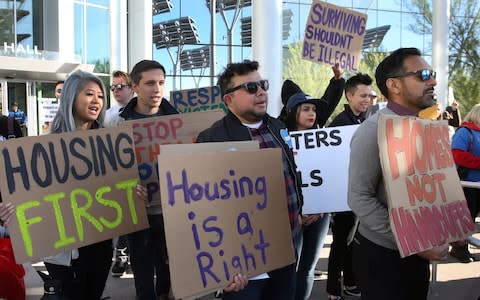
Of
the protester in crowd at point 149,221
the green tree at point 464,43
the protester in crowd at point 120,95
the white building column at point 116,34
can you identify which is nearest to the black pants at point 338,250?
the protester in crowd at point 149,221

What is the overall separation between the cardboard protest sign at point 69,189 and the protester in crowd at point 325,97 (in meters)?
1.70

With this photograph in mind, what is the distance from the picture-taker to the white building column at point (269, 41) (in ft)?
31.1

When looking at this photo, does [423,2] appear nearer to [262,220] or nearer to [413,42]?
[413,42]

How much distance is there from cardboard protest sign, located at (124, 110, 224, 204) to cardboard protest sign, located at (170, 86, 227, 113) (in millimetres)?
1815

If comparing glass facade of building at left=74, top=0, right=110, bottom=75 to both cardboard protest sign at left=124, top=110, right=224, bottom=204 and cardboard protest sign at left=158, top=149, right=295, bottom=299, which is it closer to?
A: cardboard protest sign at left=124, top=110, right=224, bottom=204

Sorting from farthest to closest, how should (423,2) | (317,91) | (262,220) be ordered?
1. (423,2)
2. (317,91)
3. (262,220)

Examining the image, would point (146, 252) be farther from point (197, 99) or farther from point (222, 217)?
point (197, 99)

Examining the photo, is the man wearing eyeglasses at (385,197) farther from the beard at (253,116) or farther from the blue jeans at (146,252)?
the blue jeans at (146,252)

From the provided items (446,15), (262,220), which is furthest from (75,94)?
(446,15)

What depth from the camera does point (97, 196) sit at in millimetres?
2756

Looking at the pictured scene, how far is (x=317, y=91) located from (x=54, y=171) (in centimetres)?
2553

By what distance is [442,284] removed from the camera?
5.06 metres

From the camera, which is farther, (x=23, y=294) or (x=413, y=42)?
(x=413, y=42)

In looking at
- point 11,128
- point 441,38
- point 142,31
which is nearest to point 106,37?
point 142,31
